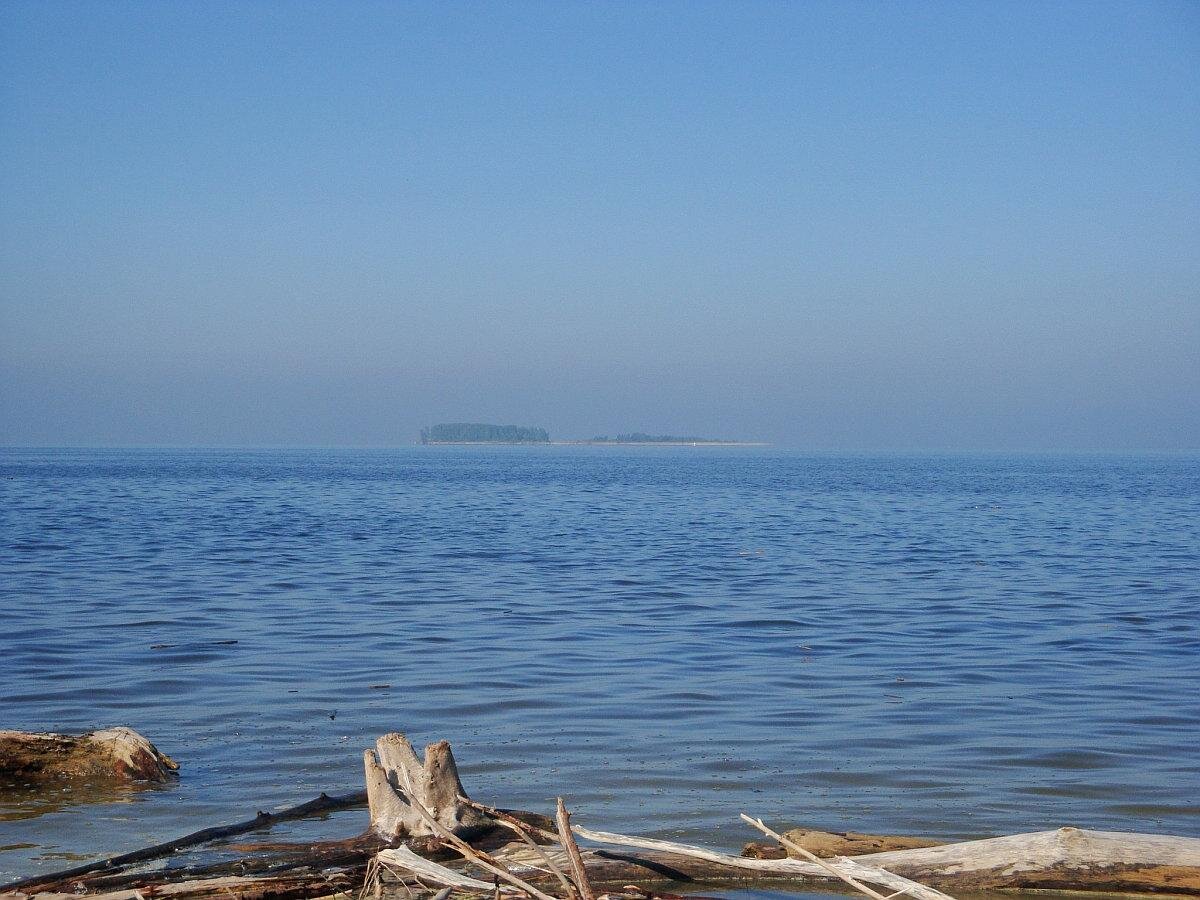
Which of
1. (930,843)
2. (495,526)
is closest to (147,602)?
(930,843)

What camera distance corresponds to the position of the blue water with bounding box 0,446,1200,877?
8.51m

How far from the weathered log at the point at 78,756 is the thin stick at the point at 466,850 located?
297cm

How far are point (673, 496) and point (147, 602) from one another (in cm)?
4503

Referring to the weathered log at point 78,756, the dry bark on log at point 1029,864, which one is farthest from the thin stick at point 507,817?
the weathered log at point 78,756

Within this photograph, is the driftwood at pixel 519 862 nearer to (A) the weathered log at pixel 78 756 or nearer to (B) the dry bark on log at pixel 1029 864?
(B) the dry bark on log at pixel 1029 864

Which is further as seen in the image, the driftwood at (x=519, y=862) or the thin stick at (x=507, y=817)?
the thin stick at (x=507, y=817)

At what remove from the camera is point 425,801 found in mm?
6520

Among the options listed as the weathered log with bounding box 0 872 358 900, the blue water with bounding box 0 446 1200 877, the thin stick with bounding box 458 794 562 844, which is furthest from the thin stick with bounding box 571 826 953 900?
the blue water with bounding box 0 446 1200 877

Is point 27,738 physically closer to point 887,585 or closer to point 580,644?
point 580,644

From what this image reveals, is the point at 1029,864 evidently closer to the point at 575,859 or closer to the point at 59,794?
the point at 575,859

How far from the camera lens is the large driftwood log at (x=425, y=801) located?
646 centimetres

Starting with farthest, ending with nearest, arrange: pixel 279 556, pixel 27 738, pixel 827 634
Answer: pixel 279 556, pixel 827 634, pixel 27 738

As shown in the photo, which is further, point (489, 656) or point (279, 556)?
point (279, 556)

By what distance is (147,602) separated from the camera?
19.6 m
